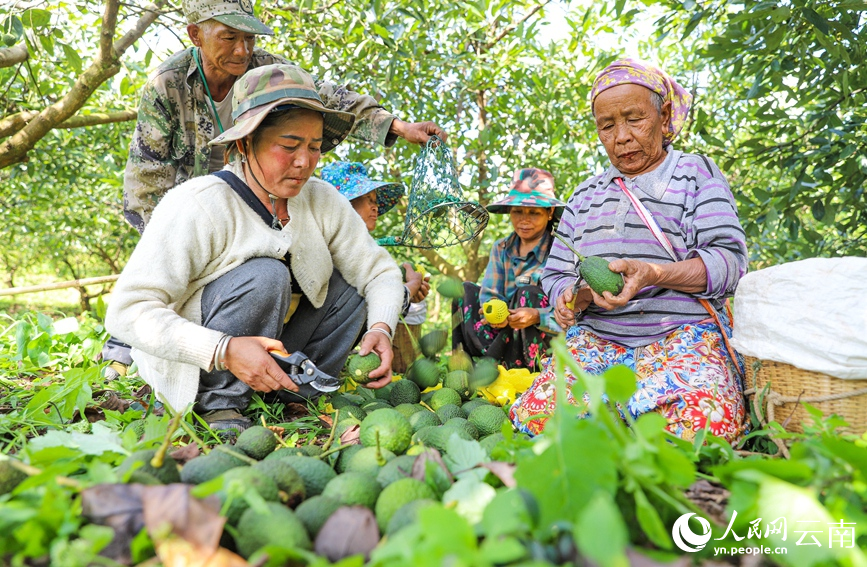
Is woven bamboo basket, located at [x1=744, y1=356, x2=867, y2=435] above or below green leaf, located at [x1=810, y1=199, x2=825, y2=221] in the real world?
below

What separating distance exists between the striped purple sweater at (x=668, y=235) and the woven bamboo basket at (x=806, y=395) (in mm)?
400

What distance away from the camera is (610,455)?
3.68 feet

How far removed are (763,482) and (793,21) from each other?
8.81 feet

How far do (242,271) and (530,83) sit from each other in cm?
320

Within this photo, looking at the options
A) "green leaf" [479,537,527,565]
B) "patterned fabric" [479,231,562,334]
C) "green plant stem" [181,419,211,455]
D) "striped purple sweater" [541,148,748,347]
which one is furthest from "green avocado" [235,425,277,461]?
"patterned fabric" [479,231,562,334]

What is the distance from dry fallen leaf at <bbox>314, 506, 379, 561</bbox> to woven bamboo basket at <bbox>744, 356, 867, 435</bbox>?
139 centimetres

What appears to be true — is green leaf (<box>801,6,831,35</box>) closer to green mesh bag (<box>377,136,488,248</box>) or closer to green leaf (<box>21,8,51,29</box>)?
green mesh bag (<box>377,136,488,248</box>)

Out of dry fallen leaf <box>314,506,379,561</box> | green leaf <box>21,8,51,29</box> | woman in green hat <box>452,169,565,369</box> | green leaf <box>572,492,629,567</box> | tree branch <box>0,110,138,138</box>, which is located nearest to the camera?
green leaf <box>572,492,629,567</box>

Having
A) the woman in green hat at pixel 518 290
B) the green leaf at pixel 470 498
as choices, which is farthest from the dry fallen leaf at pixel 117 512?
the woman in green hat at pixel 518 290

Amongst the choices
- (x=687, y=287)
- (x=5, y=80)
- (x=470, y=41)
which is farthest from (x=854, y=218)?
(x=5, y=80)

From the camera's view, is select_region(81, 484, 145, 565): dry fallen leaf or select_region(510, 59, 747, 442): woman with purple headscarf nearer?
select_region(81, 484, 145, 565): dry fallen leaf

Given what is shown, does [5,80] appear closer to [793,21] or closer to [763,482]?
[793,21]

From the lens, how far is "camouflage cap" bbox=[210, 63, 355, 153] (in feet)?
8.06

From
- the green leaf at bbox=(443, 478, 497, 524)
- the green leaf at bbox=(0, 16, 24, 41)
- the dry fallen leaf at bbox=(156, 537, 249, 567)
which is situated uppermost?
the green leaf at bbox=(0, 16, 24, 41)
